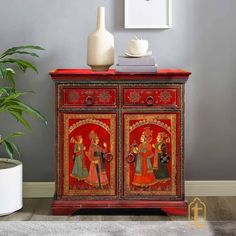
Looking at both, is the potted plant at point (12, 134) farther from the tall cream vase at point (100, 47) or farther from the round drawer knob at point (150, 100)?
the round drawer knob at point (150, 100)

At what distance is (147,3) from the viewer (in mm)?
3742

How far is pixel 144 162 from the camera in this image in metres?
3.44

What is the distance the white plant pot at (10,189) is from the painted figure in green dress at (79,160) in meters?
0.32

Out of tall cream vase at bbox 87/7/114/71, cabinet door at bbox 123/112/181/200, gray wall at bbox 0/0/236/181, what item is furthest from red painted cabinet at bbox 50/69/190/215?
gray wall at bbox 0/0/236/181

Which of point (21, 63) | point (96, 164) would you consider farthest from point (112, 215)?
point (21, 63)

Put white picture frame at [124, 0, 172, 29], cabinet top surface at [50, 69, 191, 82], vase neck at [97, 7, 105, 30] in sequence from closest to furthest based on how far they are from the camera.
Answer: cabinet top surface at [50, 69, 191, 82]
vase neck at [97, 7, 105, 30]
white picture frame at [124, 0, 172, 29]

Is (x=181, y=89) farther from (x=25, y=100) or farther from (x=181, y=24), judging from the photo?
Answer: (x=25, y=100)

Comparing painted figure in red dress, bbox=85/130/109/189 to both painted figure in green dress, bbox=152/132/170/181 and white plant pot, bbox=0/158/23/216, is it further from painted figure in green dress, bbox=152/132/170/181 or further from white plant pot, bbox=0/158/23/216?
white plant pot, bbox=0/158/23/216

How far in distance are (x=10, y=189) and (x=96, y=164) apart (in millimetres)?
500

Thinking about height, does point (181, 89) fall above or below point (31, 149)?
above

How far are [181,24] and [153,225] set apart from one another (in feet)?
4.25

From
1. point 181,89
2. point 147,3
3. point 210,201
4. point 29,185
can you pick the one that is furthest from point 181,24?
point 29,185

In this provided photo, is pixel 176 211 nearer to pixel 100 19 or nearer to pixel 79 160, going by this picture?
pixel 79 160

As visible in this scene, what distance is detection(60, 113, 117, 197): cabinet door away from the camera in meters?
3.42
